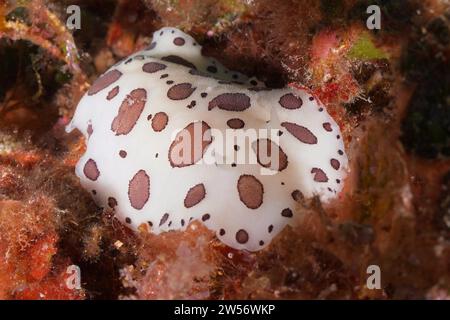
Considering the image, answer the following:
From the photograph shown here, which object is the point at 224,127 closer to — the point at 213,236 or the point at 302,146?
the point at 302,146

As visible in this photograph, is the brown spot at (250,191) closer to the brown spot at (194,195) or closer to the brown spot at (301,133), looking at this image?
the brown spot at (194,195)

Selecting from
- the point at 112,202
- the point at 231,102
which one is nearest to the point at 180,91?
the point at 231,102

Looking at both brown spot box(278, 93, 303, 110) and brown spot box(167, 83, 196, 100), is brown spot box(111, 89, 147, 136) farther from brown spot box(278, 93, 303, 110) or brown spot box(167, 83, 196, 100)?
brown spot box(278, 93, 303, 110)

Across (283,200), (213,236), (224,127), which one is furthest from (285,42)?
(213,236)

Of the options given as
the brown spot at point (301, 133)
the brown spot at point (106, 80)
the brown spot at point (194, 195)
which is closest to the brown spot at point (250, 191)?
the brown spot at point (194, 195)

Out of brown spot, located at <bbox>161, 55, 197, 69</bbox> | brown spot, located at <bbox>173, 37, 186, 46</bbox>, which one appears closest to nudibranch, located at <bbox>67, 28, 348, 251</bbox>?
brown spot, located at <bbox>161, 55, 197, 69</bbox>

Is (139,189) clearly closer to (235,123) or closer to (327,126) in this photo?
(235,123)
